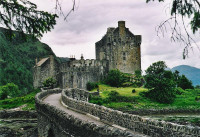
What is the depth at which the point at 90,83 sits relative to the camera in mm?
58750

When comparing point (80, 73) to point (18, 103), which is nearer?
point (18, 103)

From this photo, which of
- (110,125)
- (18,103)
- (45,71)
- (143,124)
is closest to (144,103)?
(18,103)

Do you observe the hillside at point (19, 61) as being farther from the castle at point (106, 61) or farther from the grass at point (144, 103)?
the grass at point (144, 103)

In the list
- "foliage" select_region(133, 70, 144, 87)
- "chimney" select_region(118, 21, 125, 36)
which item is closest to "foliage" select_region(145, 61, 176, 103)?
"foliage" select_region(133, 70, 144, 87)

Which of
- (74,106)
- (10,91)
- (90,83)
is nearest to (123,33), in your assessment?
(90,83)

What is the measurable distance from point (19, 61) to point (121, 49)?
7840 centimetres

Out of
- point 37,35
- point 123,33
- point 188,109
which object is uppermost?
point 123,33

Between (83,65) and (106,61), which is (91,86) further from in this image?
(106,61)

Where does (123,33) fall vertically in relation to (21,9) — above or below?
above

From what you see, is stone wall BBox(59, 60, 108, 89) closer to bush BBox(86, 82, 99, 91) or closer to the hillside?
bush BBox(86, 82, 99, 91)

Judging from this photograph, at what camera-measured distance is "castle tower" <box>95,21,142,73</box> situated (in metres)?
69.4

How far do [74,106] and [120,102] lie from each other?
102 feet

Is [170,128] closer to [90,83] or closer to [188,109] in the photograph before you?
[188,109]

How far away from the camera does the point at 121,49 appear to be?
70125mm
